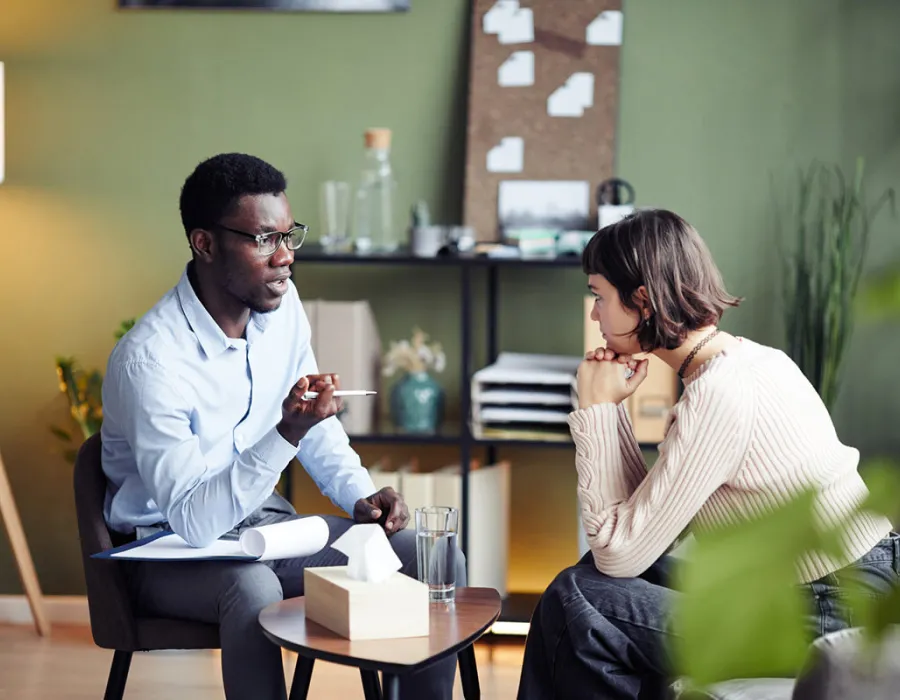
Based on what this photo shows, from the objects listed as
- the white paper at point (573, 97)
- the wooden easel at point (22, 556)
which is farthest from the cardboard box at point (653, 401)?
the wooden easel at point (22, 556)

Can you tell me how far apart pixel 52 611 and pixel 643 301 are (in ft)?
7.87

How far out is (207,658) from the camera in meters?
A: 3.11

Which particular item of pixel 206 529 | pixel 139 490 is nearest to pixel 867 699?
pixel 206 529

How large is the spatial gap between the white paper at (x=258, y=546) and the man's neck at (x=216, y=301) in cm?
43

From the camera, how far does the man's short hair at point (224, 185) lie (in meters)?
2.07

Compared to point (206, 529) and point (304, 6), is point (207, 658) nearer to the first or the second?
point (206, 529)

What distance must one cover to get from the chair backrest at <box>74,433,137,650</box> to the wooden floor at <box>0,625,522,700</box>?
919 millimetres

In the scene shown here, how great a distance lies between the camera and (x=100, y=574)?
75.3 inches

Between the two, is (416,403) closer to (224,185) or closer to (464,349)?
(464,349)

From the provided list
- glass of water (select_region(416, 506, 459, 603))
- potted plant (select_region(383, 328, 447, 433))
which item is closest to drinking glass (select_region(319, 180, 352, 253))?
potted plant (select_region(383, 328, 447, 433))

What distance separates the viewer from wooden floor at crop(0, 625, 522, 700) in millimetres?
2799

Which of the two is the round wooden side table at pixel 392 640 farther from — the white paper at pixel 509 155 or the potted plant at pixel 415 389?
the white paper at pixel 509 155

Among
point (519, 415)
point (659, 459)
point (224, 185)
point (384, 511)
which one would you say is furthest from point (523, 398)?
point (659, 459)

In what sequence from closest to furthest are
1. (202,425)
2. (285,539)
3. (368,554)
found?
1. (368,554)
2. (285,539)
3. (202,425)
